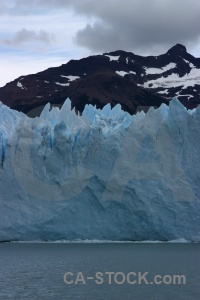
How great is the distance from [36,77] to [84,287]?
64.8 m

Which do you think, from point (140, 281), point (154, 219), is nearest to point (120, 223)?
point (154, 219)

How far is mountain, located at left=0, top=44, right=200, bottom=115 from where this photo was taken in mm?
67438

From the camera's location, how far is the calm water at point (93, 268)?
16719mm

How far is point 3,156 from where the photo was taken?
31.2 m

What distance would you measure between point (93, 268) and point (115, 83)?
48.9 meters

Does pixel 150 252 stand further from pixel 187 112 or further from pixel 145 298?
pixel 145 298

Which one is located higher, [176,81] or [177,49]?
[177,49]

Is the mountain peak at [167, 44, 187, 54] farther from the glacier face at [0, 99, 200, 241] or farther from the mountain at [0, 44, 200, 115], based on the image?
the glacier face at [0, 99, 200, 241]

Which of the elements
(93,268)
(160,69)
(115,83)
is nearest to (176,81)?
(160,69)

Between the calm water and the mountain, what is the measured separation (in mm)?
35386

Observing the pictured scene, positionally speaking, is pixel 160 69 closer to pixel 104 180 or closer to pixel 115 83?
pixel 115 83

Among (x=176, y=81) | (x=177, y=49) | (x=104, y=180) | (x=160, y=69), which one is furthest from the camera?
(x=177, y=49)

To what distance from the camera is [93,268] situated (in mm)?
21312

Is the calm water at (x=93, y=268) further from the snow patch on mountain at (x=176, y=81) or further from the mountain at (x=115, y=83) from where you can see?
the snow patch on mountain at (x=176, y=81)
